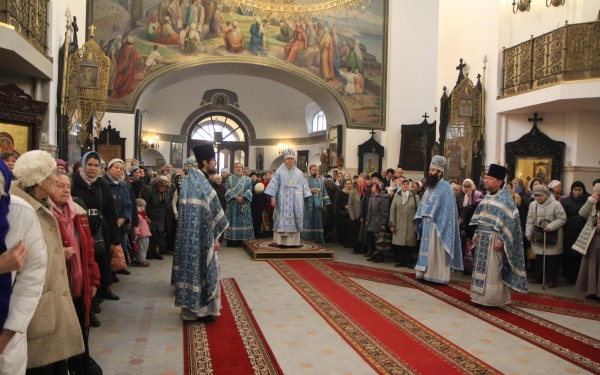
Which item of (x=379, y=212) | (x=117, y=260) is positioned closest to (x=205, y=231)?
(x=117, y=260)

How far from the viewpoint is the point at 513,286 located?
5816 millimetres

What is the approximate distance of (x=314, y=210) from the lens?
38.3ft

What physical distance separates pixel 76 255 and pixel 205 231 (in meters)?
1.84

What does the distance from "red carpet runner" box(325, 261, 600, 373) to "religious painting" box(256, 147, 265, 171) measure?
18.6 m

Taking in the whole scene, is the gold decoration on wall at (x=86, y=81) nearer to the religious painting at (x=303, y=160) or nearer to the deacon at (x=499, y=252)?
the deacon at (x=499, y=252)

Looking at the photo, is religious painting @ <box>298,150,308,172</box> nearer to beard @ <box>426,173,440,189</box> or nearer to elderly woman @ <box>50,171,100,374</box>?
beard @ <box>426,173,440,189</box>

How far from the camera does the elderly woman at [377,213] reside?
30.3 feet

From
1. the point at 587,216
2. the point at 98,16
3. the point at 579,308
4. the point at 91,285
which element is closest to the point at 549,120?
the point at 587,216

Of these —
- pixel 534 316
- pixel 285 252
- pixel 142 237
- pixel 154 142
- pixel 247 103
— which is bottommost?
pixel 534 316

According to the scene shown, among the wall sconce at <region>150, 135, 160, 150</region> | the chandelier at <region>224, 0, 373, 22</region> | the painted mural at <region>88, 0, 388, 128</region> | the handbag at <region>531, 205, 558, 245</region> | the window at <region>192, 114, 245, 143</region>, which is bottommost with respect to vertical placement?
the handbag at <region>531, 205, 558, 245</region>

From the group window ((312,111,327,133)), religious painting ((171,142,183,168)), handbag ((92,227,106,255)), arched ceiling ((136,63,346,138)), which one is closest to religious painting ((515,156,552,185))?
handbag ((92,227,106,255))

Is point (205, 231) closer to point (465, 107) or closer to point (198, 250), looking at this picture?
point (198, 250)

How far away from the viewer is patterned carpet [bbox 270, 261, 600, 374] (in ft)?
13.7

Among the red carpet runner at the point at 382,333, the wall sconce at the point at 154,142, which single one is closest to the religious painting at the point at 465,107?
the red carpet runner at the point at 382,333
